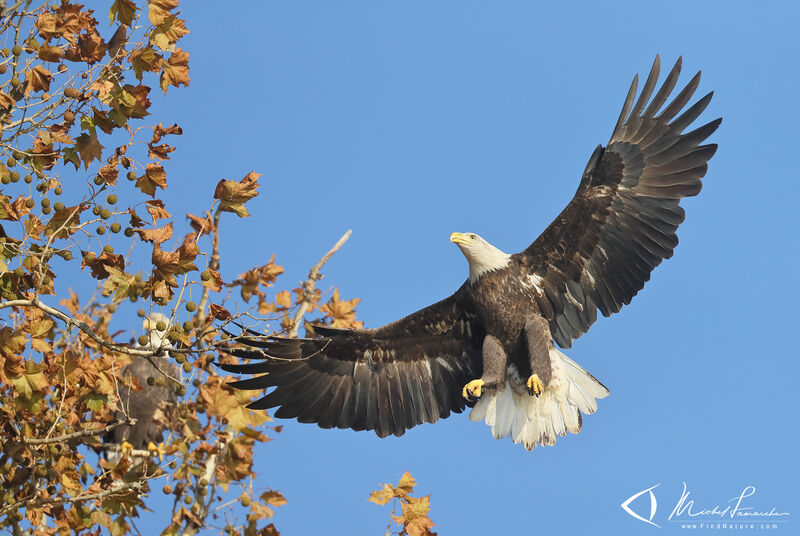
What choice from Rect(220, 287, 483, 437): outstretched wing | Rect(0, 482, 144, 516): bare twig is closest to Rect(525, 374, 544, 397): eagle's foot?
Rect(220, 287, 483, 437): outstretched wing

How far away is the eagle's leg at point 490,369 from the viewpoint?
6473mm

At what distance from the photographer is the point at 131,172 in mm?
4438

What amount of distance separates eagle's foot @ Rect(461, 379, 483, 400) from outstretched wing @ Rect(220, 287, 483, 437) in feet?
1.60

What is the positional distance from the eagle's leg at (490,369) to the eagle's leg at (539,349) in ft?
0.72

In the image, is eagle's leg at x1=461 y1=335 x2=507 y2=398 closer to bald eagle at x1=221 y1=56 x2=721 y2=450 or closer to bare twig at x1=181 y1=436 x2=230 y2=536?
bald eagle at x1=221 y1=56 x2=721 y2=450

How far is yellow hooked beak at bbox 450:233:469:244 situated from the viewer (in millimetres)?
6727

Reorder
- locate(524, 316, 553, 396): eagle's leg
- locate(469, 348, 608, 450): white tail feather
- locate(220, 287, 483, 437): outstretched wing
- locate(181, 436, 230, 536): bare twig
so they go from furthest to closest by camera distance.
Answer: locate(220, 287, 483, 437): outstretched wing < locate(469, 348, 608, 450): white tail feather < locate(524, 316, 553, 396): eagle's leg < locate(181, 436, 230, 536): bare twig

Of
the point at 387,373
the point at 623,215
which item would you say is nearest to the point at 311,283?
the point at 387,373

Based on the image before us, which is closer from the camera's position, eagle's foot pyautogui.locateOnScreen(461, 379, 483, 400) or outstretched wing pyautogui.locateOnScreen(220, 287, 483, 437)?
eagle's foot pyautogui.locateOnScreen(461, 379, 483, 400)

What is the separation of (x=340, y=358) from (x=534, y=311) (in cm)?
153

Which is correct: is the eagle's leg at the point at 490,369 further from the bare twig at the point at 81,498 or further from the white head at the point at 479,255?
the bare twig at the point at 81,498

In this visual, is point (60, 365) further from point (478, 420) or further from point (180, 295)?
point (478, 420)

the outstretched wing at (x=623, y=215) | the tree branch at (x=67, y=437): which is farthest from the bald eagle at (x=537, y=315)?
the tree branch at (x=67, y=437)

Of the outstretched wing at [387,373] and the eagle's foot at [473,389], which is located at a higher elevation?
the outstretched wing at [387,373]
